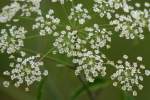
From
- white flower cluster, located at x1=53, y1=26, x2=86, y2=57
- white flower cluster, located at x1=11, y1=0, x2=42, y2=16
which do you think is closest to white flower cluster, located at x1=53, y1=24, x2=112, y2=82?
white flower cluster, located at x1=53, y1=26, x2=86, y2=57

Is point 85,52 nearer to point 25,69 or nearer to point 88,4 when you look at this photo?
point 25,69

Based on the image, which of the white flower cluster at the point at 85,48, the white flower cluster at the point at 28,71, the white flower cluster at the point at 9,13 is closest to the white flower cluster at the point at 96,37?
the white flower cluster at the point at 85,48

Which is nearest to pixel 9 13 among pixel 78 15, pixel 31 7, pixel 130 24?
pixel 31 7

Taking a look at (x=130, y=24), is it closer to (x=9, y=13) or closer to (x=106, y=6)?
(x=106, y=6)

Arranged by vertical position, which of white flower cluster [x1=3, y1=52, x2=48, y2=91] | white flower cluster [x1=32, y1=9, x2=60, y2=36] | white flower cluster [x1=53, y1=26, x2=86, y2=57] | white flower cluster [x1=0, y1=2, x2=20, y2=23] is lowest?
white flower cluster [x1=3, y1=52, x2=48, y2=91]

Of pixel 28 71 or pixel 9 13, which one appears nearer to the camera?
pixel 28 71

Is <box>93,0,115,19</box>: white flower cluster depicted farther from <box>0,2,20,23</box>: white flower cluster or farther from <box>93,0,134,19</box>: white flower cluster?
<box>0,2,20,23</box>: white flower cluster

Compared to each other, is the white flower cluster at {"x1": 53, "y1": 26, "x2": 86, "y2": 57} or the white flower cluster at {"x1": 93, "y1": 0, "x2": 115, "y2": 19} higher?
the white flower cluster at {"x1": 93, "y1": 0, "x2": 115, "y2": 19}

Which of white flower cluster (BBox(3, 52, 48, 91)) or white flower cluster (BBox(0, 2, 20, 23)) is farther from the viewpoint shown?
white flower cluster (BBox(0, 2, 20, 23))

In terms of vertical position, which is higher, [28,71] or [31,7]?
[31,7]

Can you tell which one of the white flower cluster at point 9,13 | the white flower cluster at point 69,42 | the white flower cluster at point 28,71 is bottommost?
the white flower cluster at point 28,71

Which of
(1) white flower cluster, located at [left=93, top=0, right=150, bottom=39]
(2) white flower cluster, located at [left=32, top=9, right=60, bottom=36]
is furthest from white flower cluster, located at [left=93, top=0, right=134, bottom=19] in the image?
(2) white flower cluster, located at [left=32, top=9, right=60, bottom=36]

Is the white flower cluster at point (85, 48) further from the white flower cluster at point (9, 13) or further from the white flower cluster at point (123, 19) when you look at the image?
the white flower cluster at point (9, 13)
